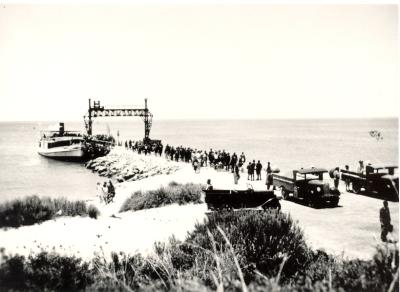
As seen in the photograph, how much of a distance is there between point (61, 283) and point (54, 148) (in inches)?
2114

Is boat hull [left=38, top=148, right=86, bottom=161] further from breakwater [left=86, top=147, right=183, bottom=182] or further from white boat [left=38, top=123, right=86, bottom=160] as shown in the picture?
breakwater [left=86, top=147, right=183, bottom=182]

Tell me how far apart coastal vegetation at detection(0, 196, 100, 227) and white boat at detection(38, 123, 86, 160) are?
37.6m

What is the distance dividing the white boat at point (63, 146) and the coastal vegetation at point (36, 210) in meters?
37.6

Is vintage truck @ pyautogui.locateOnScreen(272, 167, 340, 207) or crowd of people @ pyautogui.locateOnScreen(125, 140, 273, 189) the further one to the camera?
crowd of people @ pyautogui.locateOnScreen(125, 140, 273, 189)

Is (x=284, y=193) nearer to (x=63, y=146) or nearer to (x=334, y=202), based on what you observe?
(x=334, y=202)

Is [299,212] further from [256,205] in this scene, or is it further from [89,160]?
[89,160]

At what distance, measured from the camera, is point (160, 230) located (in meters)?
14.2

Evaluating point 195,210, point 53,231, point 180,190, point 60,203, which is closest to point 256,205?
point 195,210

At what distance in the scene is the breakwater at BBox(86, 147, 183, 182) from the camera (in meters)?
35.0

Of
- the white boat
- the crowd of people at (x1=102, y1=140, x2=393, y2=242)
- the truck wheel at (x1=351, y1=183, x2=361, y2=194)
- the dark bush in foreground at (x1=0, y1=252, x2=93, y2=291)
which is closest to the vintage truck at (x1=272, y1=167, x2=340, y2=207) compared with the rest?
the crowd of people at (x1=102, y1=140, x2=393, y2=242)

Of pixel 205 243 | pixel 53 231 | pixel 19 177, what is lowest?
pixel 19 177

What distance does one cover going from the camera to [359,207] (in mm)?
16078

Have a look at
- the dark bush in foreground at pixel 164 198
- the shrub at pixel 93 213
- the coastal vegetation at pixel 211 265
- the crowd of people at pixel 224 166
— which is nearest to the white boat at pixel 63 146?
the crowd of people at pixel 224 166

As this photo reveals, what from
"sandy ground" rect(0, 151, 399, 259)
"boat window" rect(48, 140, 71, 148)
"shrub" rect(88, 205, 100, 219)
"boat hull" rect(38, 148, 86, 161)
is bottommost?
"boat hull" rect(38, 148, 86, 161)
